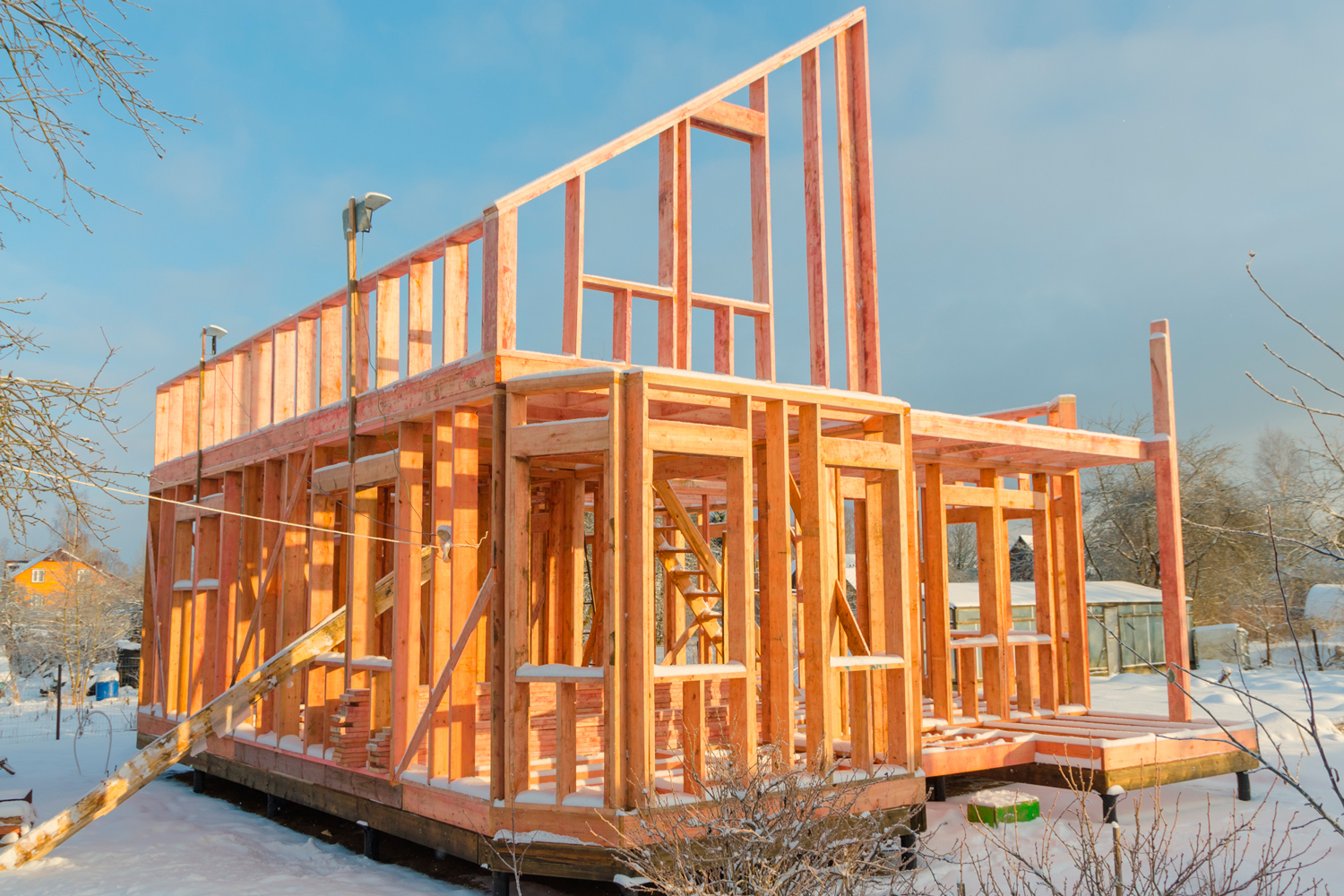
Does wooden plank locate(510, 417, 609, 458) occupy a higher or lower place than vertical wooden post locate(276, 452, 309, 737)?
higher

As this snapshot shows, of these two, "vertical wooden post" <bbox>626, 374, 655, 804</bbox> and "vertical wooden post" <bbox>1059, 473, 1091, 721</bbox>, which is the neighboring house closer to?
"vertical wooden post" <bbox>626, 374, 655, 804</bbox>

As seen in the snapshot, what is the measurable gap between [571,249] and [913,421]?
3.73 metres

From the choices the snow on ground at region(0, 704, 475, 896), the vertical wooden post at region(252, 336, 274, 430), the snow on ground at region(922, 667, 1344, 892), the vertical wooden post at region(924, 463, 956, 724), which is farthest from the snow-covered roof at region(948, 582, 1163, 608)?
the snow on ground at region(0, 704, 475, 896)

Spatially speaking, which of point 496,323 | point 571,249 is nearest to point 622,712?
point 496,323

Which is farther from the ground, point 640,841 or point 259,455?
point 259,455

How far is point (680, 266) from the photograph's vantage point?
9195mm

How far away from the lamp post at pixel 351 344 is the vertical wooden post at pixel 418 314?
771 mm

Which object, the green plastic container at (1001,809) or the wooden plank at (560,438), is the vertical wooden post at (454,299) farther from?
the green plastic container at (1001,809)

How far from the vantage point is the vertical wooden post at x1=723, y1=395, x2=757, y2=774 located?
727 centimetres

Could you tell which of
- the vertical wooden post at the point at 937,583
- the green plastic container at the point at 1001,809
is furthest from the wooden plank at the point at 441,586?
the vertical wooden post at the point at 937,583

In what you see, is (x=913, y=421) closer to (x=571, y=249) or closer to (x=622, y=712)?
(x=571, y=249)

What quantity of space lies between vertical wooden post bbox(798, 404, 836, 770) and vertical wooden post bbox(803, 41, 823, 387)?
4.90 feet

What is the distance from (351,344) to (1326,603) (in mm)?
26244

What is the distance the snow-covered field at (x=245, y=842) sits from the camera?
7711 millimetres
